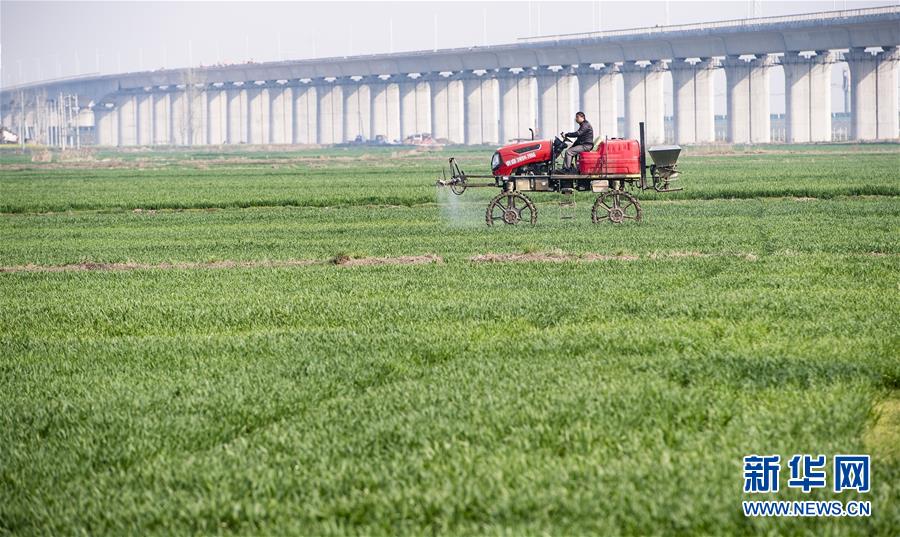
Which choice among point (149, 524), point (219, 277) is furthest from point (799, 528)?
point (219, 277)

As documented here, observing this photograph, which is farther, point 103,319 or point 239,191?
point 239,191

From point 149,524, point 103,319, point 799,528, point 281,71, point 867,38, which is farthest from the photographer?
point 281,71

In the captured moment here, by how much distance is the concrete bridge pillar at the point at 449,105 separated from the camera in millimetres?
159125

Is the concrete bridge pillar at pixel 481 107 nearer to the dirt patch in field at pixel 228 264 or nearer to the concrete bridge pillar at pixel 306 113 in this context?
the concrete bridge pillar at pixel 306 113

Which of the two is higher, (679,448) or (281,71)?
(281,71)

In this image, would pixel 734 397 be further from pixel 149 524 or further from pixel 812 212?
pixel 812 212

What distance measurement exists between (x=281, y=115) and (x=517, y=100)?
52.8 metres

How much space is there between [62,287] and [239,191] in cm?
3198

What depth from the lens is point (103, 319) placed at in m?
16.6

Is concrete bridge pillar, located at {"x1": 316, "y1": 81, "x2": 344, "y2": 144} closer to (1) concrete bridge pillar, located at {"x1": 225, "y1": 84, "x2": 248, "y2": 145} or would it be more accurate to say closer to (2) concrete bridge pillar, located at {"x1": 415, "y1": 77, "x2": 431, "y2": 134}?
(2) concrete bridge pillar, located at {"x1": 415, "y1": 77, "x2": 431, "y2": 134}

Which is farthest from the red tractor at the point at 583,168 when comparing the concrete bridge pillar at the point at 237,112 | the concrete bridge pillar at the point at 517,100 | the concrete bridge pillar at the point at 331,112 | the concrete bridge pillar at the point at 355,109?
the concrete bridge pillar at the point at 237,112

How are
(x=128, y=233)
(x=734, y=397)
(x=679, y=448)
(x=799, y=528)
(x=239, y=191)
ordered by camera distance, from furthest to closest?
(x=239, y=191)
(x=128, y=233)
(x=734, y=397)
(x=679, y=448)
(x=799, y=528)

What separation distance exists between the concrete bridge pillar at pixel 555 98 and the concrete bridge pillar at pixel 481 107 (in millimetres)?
9278

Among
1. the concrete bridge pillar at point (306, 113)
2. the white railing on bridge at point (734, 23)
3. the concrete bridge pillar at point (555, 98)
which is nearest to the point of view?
the white railing on bridge at point (734, 23)
